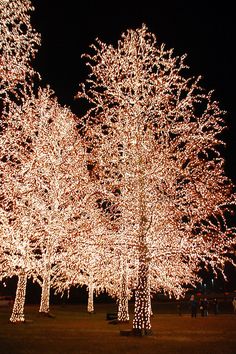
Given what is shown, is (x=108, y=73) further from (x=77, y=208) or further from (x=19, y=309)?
(x=19, y=309)

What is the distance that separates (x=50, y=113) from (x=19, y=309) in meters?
9.19

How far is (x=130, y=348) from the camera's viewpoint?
12883 mm

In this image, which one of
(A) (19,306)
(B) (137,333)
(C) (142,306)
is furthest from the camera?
(A) (19,306)

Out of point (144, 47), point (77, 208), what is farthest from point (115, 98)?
point (77, 208)

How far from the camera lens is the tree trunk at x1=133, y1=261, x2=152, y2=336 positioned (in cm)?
1589

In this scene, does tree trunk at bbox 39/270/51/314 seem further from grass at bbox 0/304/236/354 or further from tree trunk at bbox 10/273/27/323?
grass at bbox 0/304/236/354

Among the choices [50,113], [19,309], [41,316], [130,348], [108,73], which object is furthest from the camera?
[41,316]

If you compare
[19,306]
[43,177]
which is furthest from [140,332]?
[43,177]

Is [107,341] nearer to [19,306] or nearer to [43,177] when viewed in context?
[19,306]

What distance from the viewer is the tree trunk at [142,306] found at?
1589 cm

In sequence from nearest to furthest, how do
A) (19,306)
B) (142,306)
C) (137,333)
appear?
(137,333), (142,306), (19,306)

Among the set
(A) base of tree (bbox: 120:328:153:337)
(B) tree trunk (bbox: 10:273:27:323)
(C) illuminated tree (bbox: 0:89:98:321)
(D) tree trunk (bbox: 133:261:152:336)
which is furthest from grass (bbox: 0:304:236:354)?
(C) illuminated tree (bbox: 0:89:98:321)

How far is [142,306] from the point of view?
1606 centimetres

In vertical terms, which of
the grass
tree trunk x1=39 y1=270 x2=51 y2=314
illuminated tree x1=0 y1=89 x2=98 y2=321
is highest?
illuminated tree x1=0 y1=89 x2=98 y2=321
